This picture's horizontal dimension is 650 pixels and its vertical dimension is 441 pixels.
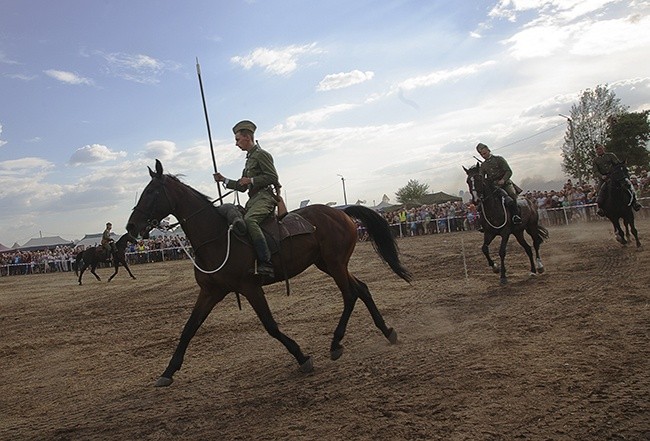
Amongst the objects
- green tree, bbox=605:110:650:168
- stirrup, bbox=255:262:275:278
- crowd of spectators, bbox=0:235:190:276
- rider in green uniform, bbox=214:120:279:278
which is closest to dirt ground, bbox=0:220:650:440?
stirrup, bbox=255:262:275:278

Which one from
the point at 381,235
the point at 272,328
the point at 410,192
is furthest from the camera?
the point at 410,192

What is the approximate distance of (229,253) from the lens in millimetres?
6516

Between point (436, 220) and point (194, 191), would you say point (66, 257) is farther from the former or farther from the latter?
point (194, 191)

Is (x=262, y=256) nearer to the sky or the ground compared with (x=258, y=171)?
nearer to the ground

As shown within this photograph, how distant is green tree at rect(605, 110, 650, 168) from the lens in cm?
3750

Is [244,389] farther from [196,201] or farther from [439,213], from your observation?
[439,213]

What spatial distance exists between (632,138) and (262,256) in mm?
39569

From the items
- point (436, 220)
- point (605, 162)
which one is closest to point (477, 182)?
point (605, 162)

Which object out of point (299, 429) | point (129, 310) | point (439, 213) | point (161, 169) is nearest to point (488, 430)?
point (299, 429)

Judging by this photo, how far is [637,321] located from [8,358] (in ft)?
33.5

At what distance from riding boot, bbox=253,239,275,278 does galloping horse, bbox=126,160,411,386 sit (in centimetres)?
9

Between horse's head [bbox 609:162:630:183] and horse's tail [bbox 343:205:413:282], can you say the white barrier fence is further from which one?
horse's tail [bbox 343:205:413:282]

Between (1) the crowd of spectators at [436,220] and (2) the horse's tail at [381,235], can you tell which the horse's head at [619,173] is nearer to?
(1) the crowd of spectators at [436,220]

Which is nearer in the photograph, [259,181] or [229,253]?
[229,253]
